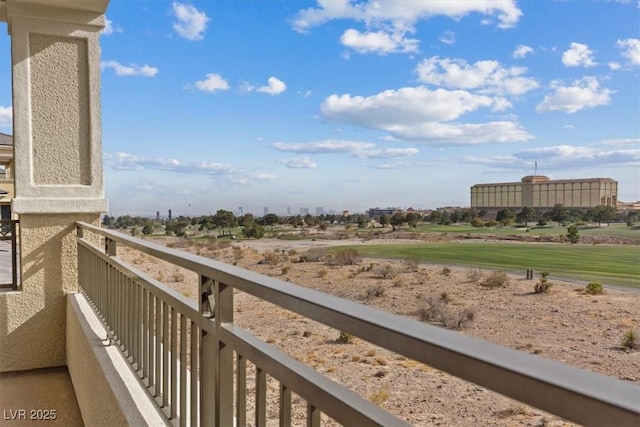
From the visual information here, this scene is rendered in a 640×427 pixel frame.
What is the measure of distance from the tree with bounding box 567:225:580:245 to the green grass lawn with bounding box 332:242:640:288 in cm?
48

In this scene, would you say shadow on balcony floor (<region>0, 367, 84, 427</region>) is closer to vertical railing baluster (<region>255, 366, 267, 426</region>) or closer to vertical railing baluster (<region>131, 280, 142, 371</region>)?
vertical railing baluster (<region>131, 280, 142, 371</region>)

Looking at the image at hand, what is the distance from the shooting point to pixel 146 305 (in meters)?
1.79

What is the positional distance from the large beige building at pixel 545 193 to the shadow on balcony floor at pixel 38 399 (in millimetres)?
20134

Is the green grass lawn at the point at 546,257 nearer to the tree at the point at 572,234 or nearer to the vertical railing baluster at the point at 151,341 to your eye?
the tree at the point at 572,234

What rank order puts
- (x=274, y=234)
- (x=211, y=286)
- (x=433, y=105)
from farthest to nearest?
1. (x=433, y=105)
2. (x=274, y=234)
3. (x=211, y=286)

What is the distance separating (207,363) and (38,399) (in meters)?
2.25

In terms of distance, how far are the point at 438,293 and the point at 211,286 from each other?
20.1 meters

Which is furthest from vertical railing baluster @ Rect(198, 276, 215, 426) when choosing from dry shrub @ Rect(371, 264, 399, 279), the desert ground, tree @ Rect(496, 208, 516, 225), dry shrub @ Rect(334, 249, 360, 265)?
tree @ Rect(496, 208, 516, 225)

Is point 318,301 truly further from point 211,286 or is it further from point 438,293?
point 438,293

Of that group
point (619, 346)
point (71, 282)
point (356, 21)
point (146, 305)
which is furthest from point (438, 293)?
point (356, 21)

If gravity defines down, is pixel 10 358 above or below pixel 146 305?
below

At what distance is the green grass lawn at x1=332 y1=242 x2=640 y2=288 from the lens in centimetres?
2405

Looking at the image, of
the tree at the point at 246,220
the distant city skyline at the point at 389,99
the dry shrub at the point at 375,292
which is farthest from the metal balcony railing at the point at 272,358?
the tree at the point at 246,220

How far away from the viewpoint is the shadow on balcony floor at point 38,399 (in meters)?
2.55
